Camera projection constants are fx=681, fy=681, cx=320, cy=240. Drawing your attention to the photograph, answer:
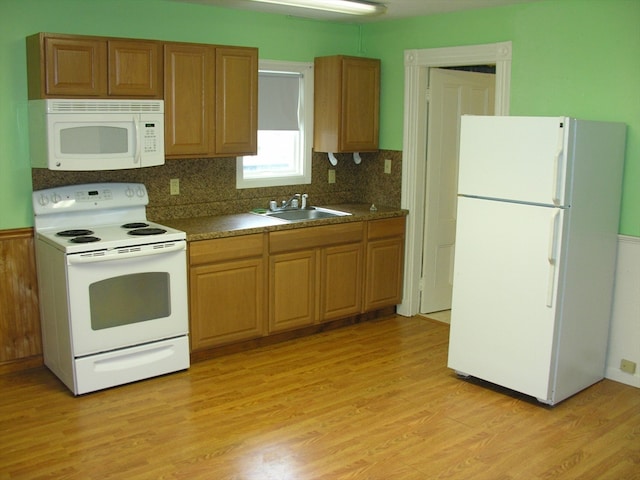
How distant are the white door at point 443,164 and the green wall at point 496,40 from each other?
0.48 metres

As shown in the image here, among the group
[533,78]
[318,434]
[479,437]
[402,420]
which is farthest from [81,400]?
[533,78]

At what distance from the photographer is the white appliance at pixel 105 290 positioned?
12.2 ft

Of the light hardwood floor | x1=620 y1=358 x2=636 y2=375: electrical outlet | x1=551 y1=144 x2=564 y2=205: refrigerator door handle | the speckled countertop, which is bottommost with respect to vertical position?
the light hardwood floor

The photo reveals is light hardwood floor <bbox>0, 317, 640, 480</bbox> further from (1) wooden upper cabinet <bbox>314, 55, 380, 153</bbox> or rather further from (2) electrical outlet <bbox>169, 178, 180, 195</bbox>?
(1) wooden upper cabinet <bbox>314, 55, 380, 153</bbox>

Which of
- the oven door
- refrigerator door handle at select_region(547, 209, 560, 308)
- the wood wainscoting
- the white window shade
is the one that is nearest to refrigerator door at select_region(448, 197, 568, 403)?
refrigerator door handle at select_region(547, 209, 560, 308)

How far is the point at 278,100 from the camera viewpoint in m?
5.15

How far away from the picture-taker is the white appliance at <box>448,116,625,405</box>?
3.59 metres

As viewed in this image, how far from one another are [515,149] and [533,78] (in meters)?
0.92

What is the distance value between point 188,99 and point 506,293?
7.41ft

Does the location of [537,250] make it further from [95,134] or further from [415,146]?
[95,134]

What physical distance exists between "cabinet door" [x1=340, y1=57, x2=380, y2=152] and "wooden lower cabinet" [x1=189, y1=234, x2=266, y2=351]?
125 centimetres

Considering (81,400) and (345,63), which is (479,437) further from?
(345,63)

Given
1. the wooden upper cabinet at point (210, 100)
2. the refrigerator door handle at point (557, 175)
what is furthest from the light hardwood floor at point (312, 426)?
the wooden upper cabinet at point (210, 100)

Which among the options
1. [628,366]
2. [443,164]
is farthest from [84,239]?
[628,366]
